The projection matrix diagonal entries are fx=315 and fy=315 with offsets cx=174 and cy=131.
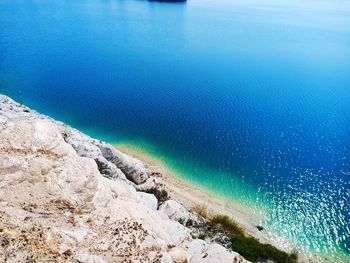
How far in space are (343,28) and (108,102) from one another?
10907cm

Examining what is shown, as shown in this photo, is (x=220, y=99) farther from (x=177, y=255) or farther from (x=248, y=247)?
(x=177, y=255)

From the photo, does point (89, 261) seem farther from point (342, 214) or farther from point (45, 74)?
point (45, 74)

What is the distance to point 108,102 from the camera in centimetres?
5434

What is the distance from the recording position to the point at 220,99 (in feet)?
186

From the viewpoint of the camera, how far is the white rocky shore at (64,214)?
12156 mm

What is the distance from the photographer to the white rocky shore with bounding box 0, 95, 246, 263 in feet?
39.9

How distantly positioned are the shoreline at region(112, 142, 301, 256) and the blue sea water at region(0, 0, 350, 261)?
113 cm

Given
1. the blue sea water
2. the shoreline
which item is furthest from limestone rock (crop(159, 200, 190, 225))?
the blue sea water

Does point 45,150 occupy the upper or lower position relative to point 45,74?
upper

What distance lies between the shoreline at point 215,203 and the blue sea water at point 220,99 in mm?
1129

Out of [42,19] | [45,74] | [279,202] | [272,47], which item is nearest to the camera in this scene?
[279,202]

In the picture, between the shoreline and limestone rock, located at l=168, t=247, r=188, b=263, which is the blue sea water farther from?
limestone rock, located at l=168, t=247, r=188, b=263

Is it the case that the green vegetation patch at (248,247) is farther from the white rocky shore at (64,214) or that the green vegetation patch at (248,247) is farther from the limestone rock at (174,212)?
the white rocky shore at (64,214)

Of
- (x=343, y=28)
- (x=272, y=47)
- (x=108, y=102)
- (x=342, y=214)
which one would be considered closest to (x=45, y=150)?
(x=342, y=214)
